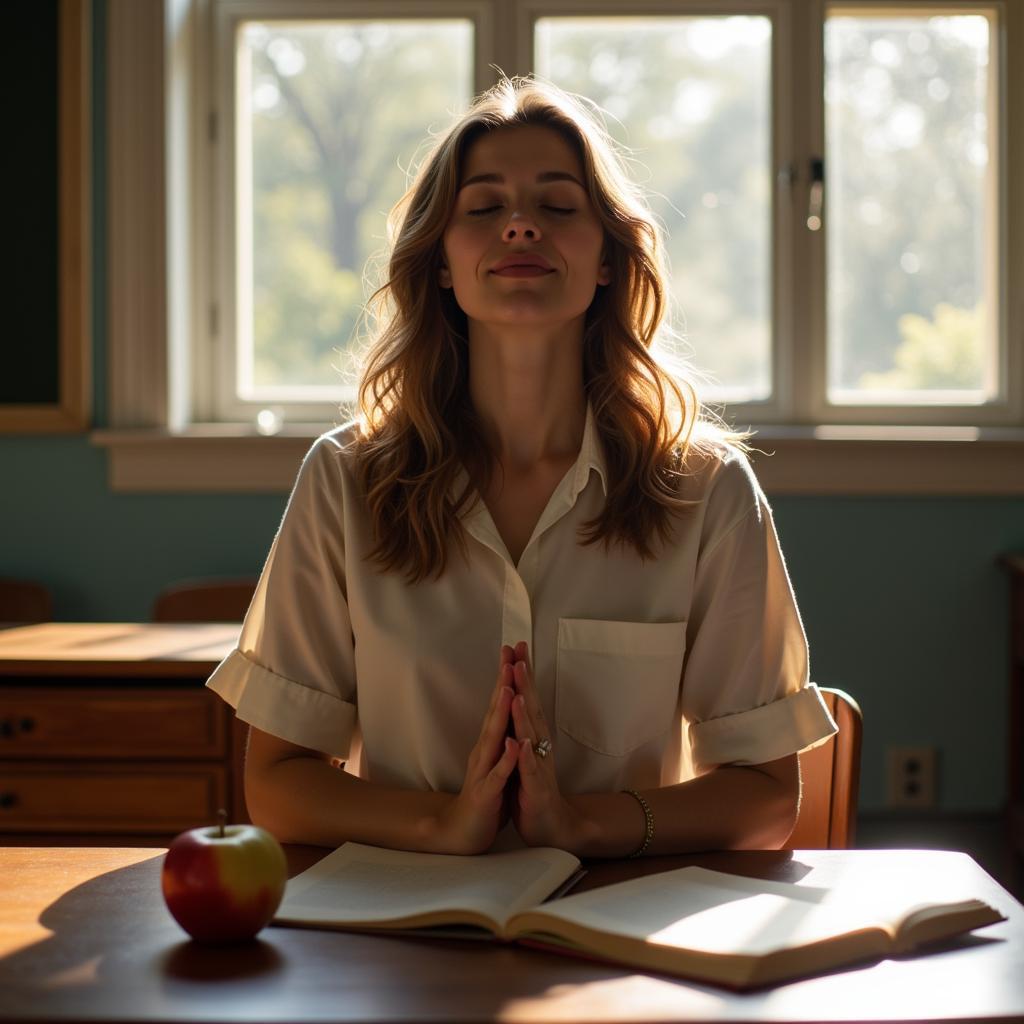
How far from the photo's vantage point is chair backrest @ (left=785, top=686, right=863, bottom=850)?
159 centimetres

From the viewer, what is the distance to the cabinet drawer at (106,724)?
8.01 ft

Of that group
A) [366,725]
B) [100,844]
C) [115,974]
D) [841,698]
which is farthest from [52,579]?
[115,974]

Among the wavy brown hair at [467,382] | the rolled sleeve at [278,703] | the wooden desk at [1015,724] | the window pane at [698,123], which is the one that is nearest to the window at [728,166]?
the window pane at [698,123]

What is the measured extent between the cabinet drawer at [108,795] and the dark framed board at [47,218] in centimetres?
113

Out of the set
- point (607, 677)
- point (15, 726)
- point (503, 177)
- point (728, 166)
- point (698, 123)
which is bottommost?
point (15, 726)

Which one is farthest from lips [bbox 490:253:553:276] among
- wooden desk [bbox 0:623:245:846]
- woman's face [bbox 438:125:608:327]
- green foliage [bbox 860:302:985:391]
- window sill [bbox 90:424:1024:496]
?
green foliage [bbox 860:302:985:391]

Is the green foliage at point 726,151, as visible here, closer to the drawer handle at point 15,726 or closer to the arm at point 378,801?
the drawer handle at point 15,726

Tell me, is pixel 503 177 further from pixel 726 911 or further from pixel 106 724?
pixel 106 724

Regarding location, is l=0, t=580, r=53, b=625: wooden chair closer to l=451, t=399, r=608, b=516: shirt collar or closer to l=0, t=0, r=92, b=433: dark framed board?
l=0, t=0, r=92, b=433: dark framed board

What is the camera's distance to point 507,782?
4.41 ft

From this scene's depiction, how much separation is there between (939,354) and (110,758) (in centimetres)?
223

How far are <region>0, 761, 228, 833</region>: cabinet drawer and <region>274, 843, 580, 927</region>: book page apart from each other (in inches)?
47.2

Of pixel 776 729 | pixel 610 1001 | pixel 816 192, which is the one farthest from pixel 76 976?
pixel 816 192

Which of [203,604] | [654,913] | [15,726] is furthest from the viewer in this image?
[203,604]
